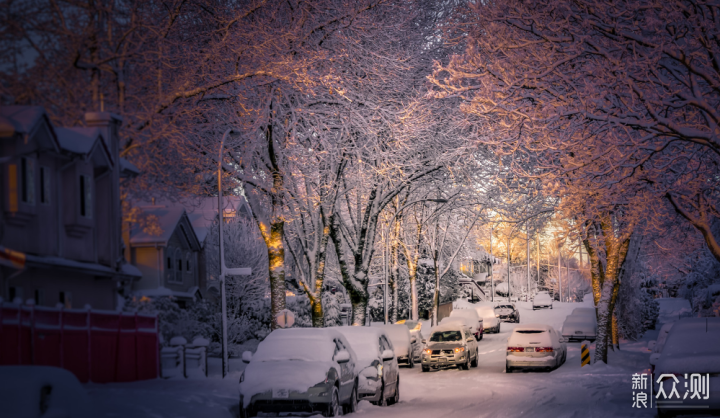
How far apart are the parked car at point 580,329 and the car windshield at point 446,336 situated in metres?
18.0

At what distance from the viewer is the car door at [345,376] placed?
46.6 ft

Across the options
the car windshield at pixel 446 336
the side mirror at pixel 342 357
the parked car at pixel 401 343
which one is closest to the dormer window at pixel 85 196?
the side mirror at pixel 342 357

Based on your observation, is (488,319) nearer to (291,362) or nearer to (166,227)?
(291,362)

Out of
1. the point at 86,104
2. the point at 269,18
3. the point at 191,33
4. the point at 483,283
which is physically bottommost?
the point at 483,283

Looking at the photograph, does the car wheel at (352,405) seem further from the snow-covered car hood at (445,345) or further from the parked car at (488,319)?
the parked car at (488,319)

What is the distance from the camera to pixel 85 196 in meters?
6.77

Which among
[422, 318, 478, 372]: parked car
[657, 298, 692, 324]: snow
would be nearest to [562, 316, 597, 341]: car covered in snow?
[422, 318, 478, 372]: parked car

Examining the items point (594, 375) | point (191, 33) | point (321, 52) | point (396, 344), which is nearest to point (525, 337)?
point (594, 375)

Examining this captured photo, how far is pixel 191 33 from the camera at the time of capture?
45.4 feet

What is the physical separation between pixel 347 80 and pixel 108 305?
13.8m

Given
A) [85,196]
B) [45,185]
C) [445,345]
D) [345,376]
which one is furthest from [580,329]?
[45,185]

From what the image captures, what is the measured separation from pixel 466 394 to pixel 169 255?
1311 centimetres

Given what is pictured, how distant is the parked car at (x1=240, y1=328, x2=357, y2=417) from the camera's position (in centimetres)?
1297

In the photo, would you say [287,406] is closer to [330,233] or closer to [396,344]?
[330,233]
